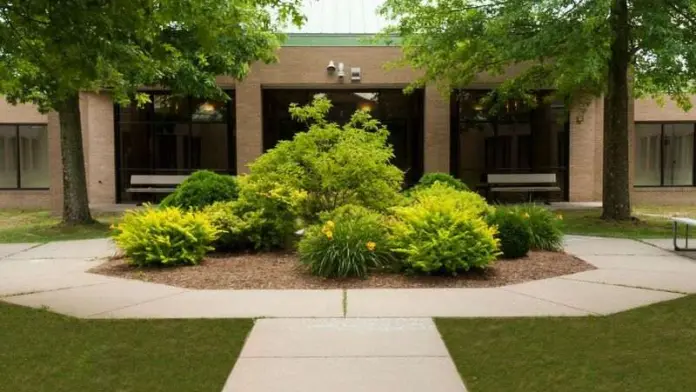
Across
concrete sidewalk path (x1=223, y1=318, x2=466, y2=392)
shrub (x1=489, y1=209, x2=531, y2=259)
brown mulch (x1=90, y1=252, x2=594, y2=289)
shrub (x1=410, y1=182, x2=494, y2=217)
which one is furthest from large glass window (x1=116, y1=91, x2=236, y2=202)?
concrete sidewalk path (x1=223, y1=318, x2=466, y2=392)

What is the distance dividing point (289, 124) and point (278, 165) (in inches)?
519

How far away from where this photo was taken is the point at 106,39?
21.4 feet

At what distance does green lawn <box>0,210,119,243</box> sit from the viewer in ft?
44.8

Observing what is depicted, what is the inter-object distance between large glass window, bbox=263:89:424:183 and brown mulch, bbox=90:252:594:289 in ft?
44.6

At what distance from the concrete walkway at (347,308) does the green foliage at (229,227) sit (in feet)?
6.06

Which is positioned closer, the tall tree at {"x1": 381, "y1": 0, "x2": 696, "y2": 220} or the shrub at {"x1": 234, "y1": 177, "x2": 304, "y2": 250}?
the shrub at {"x1": 234, "y1": 177, "x2": 304, "y2": 250}

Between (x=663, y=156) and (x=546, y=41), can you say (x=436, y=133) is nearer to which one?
(x=546, y=41)

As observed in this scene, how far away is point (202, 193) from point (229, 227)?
150 centimetres

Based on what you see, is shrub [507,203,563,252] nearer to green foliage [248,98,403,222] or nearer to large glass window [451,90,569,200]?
green foliage [248,98,403,222]

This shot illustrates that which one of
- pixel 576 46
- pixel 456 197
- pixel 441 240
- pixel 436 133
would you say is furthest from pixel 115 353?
pixel 436 133

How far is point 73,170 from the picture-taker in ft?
50.9

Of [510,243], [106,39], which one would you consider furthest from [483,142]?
[106,39]

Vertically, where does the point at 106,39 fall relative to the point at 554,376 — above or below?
above

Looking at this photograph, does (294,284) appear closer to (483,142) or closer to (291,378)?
(291,378)
